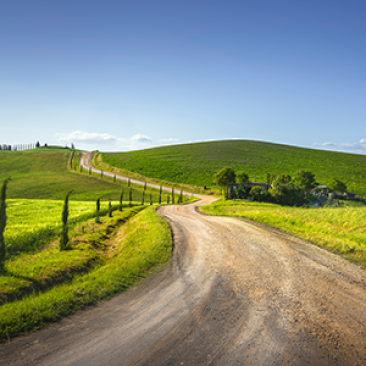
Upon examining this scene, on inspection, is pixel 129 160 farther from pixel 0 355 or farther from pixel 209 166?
pixel 0 355

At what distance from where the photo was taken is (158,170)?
9300 cm

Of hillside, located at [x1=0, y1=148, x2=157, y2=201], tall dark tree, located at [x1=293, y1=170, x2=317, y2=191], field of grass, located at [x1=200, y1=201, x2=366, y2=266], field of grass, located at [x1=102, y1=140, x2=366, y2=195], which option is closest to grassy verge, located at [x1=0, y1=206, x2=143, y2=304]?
field of grass, located at [x1=200, y1=201, x2=366, y2=266]

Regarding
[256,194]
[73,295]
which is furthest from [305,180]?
[73,295]

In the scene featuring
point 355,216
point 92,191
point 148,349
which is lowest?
point 92,191

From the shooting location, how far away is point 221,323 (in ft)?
19.7

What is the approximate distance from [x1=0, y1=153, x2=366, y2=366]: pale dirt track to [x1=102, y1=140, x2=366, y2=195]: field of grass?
6846 centimetres

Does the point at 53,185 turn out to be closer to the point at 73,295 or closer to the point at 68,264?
the point at 68,264

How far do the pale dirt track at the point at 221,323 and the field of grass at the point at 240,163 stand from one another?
68.5 m

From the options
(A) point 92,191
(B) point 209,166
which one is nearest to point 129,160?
(B) point 209,166

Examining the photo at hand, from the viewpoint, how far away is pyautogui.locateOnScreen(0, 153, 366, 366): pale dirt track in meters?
4.90

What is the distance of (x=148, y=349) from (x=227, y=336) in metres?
1.80

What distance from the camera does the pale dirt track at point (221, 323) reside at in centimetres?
490

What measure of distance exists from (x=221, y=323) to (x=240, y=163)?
98217 mm

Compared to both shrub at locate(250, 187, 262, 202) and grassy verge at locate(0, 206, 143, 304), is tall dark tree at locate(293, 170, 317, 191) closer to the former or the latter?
shrub at locate(250, 187, 262, 202)
